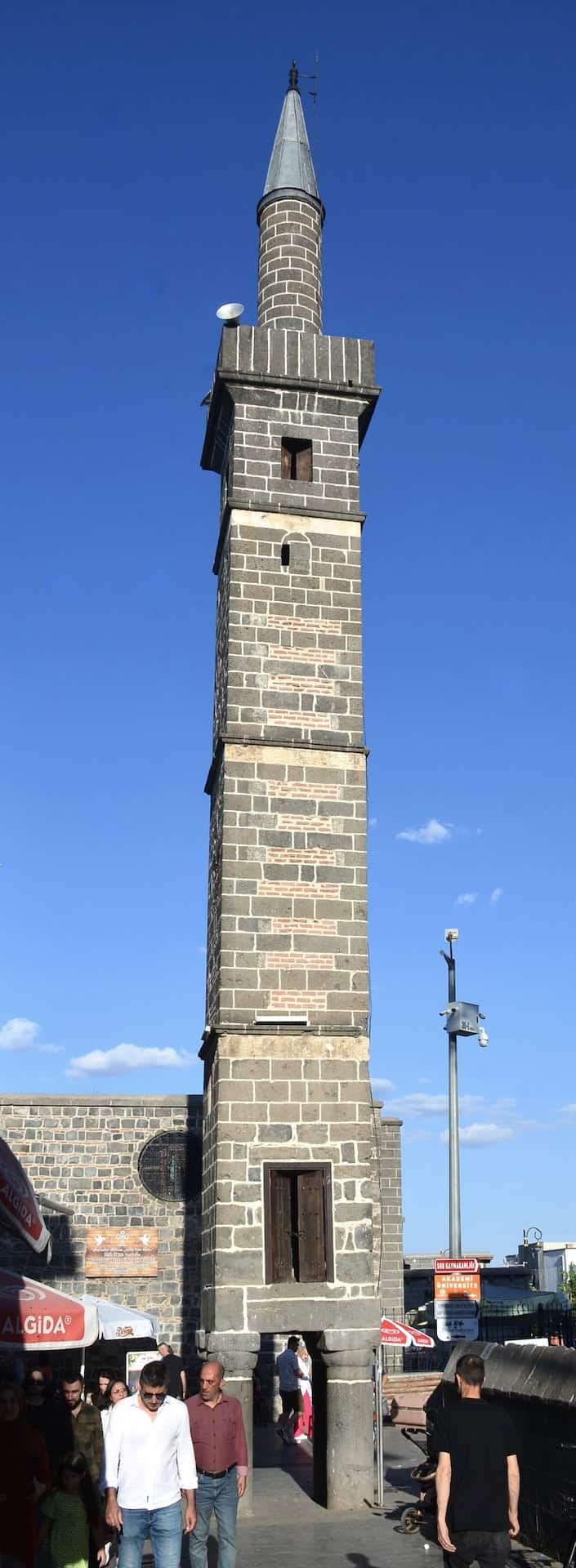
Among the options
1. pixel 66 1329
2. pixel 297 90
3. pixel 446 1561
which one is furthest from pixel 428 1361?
pixel 297 90

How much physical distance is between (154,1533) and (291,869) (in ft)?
28.9

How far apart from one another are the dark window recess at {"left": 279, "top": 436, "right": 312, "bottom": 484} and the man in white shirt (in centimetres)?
1218

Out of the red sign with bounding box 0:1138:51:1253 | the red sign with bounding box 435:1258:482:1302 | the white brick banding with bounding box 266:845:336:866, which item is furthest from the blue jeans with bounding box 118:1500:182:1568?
the white brick banding with bounding box 266:845:336:866

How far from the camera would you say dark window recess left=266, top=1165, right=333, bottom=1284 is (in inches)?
546

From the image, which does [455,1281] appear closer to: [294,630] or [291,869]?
[291,869]

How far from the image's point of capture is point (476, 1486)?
257 inches

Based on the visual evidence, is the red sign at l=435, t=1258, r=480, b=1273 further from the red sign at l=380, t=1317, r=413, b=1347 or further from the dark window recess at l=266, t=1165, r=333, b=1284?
the red sign at l=380, t=1317, r=413, b=1347

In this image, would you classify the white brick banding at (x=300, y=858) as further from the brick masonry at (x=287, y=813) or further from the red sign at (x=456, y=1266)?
the red sign at (x=456, y=1266)

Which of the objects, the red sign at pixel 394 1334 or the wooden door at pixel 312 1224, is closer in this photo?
the wooden door at pixel 312 1224

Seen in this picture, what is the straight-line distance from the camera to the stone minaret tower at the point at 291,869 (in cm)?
1375

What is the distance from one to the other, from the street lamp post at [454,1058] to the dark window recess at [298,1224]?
14.1ft

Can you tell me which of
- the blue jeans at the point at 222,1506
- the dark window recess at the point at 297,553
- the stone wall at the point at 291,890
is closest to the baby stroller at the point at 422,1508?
the blue jeans at the point at 222,1506

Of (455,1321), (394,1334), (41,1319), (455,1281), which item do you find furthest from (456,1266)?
(41,1319)

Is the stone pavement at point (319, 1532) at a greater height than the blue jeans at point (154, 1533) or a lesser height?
lesser
